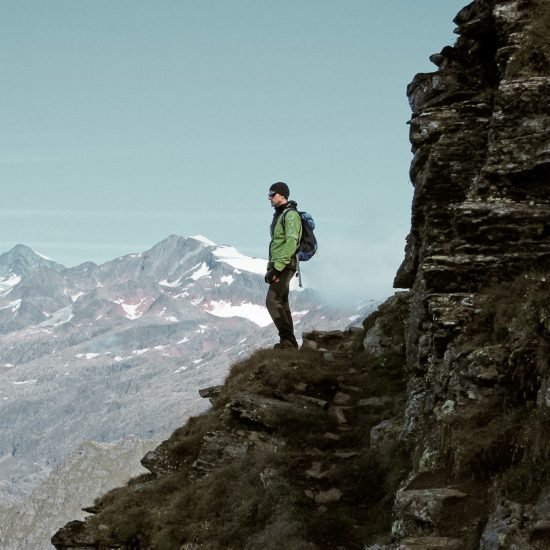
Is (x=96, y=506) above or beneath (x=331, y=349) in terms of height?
beneath

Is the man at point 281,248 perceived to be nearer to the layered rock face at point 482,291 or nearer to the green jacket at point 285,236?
the green jacket at point 285,236

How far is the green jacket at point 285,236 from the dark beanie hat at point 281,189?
1.15 ft

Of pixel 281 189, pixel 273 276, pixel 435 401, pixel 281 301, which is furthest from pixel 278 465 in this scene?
pixel 281 189

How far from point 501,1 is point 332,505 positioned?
487 inches

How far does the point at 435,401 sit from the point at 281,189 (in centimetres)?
1191

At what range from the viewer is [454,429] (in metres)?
10.4

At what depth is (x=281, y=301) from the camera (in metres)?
23.5

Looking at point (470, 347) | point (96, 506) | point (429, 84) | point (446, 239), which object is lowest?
point (96, 506)

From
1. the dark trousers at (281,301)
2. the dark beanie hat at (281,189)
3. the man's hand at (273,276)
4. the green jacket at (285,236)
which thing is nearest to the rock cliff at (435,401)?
the dark trousers at (281,301)

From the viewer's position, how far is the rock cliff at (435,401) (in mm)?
9633

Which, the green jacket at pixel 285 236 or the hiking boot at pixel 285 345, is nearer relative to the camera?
the green jacket at pixel 285 236

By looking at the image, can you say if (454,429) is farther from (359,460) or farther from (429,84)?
(429,84)

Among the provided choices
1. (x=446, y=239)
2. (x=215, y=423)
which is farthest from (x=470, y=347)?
(x=215, y=423)

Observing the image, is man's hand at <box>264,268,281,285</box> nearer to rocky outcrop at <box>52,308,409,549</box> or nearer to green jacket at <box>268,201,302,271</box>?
green jacket at <box>268,201,302,271</box>
